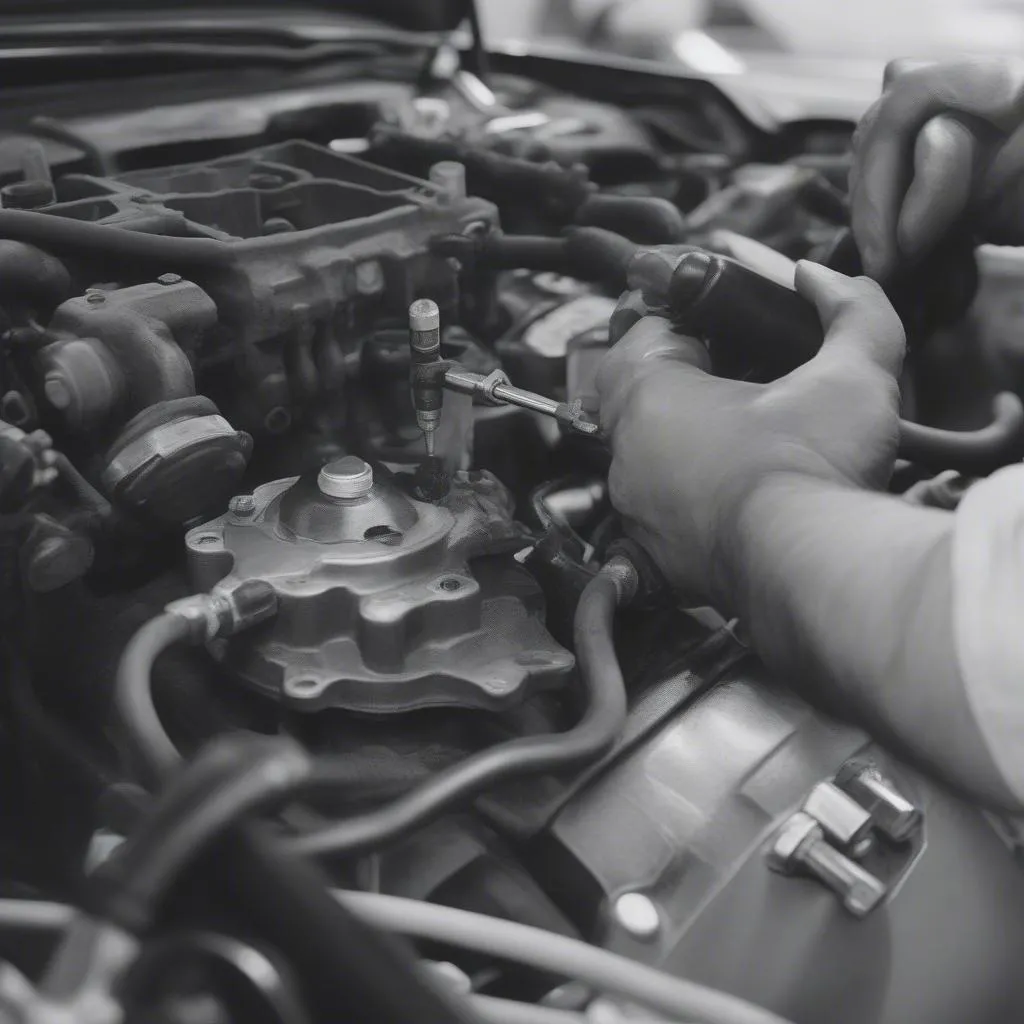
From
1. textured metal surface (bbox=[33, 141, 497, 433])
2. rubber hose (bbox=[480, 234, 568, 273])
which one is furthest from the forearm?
rubber hose (bbox=[480, 234, 568, 273])

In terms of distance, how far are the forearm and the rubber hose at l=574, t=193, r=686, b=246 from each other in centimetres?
57

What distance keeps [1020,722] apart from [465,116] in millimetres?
1197

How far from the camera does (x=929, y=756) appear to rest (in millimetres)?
518

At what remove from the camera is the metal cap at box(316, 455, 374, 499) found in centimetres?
70

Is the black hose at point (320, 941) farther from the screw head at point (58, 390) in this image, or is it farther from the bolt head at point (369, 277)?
the bolt head at point (369, 277)

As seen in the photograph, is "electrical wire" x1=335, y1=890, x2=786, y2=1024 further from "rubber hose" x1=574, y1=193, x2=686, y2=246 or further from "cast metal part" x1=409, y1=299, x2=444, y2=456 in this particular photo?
"rubber hose" x1=574, y1=193, x2=686, y2=246

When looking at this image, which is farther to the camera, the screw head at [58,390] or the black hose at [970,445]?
the black hose at [970,445]

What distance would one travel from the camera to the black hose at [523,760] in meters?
0.51

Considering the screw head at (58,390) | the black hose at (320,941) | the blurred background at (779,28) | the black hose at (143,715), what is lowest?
the blurred background at (779,28)

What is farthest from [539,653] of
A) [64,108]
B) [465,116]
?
[465,116]

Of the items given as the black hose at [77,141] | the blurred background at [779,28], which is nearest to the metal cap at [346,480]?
the black hose at [77,141]

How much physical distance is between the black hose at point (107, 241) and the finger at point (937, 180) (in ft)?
1.98

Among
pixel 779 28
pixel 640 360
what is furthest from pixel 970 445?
pixel 779 28

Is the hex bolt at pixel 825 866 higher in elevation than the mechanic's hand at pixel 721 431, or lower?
lower
